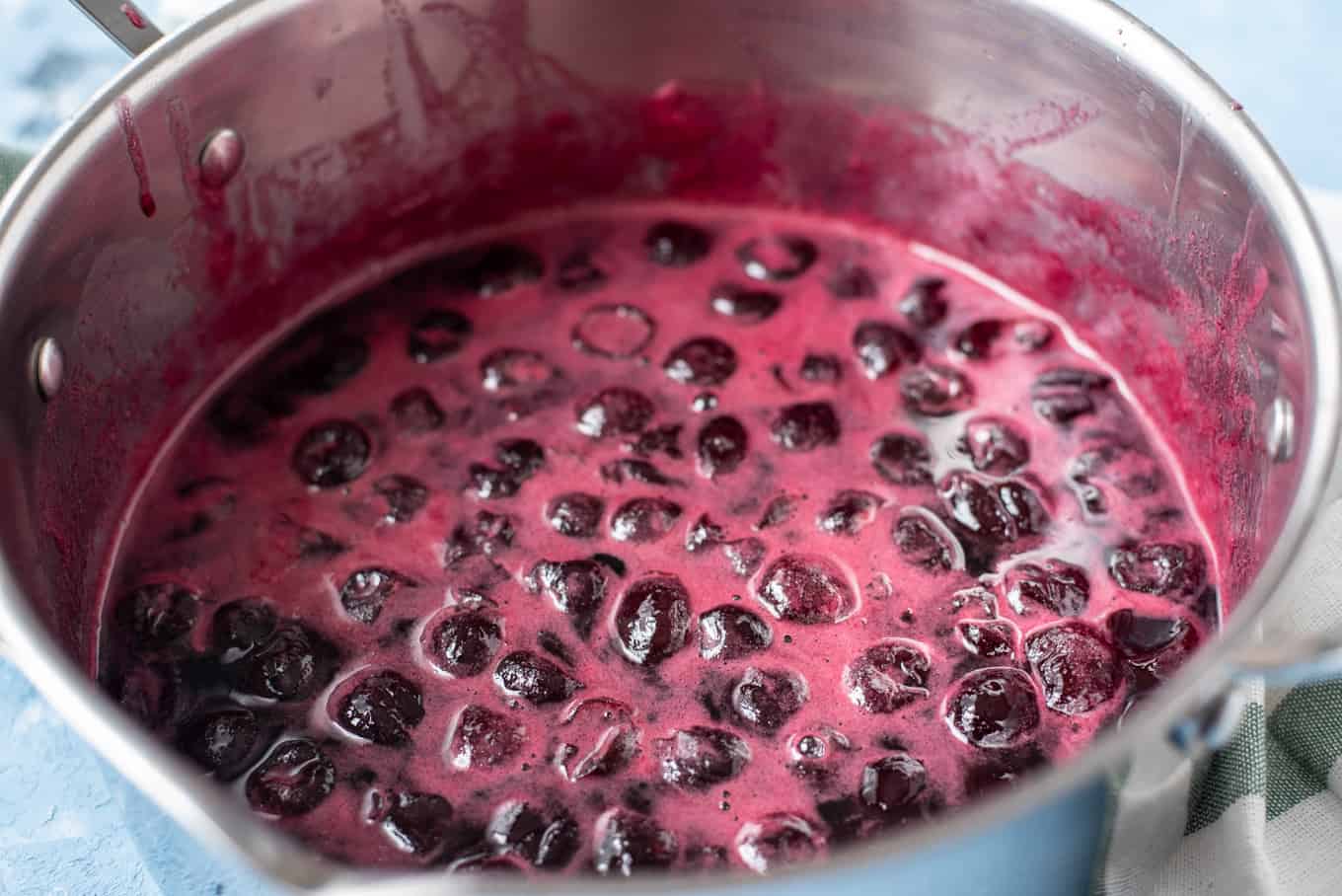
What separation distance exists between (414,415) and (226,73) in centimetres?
31

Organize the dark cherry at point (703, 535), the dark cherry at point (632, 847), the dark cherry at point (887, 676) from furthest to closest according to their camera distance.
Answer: the dark cherry at point (703, 535)
the dark cherry at point (887, 676)
the dark cherry at point (632, 847)

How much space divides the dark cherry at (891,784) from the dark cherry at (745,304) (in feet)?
1.57

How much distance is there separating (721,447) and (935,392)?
0.20m

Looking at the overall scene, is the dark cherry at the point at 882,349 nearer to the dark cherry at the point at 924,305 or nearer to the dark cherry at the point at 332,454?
the dark cherry at the point at 924,305

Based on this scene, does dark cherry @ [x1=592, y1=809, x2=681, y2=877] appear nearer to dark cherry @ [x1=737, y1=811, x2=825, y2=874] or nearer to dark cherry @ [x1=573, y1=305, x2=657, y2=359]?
dark cherry @ [x1=737, y1=811, x2=825, y2=874]

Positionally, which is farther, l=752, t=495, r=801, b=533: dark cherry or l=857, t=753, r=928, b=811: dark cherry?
l=752, t=495, r=801, b=533: dark cherry

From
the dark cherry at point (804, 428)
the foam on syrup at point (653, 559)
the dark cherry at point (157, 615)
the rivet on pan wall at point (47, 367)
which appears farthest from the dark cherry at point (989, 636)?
the rivet on pan wall at point (47, 367)

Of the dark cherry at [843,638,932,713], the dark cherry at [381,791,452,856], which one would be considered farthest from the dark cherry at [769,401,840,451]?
the dark cherry at [381,791,452,856]

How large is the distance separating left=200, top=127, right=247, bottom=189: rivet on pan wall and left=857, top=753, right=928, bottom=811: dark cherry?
0.72 metres

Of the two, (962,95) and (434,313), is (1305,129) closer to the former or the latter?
(962,95)

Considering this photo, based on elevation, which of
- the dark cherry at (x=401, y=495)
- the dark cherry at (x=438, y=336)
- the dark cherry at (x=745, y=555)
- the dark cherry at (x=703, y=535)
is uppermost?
the dark cherry at (x=438, y=336)

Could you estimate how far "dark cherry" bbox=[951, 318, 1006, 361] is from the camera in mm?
1304

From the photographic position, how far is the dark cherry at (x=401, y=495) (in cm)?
119

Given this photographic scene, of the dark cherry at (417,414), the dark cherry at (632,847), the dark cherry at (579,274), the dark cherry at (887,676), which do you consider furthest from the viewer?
the dark cherry at (579,274)
